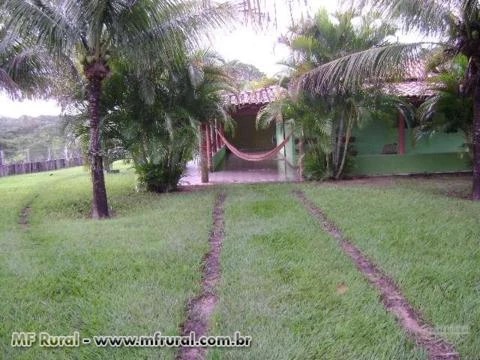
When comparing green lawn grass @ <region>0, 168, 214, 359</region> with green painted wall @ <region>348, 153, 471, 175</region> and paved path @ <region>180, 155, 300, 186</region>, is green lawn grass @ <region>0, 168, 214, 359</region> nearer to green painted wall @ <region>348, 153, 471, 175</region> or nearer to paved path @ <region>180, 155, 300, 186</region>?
paved path @ <region>180, 155, 300, 186</region>

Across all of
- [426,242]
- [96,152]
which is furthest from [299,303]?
[96,152]

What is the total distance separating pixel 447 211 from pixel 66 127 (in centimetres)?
598

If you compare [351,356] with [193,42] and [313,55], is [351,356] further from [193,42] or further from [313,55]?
[313,55]

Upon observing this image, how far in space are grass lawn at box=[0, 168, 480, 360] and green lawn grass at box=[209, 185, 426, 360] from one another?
0.01 meters

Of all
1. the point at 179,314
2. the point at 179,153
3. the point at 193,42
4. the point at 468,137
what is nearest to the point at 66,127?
the point at 179,153

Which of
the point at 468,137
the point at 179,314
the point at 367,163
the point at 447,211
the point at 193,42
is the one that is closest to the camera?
the point at 179,314

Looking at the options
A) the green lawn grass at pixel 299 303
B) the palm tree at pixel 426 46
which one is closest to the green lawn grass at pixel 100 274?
the green lawn grass at pixel 299 303

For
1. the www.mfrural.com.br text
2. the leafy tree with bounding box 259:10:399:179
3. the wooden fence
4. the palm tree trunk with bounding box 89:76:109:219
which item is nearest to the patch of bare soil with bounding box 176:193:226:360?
the www.mfrural.com.br text

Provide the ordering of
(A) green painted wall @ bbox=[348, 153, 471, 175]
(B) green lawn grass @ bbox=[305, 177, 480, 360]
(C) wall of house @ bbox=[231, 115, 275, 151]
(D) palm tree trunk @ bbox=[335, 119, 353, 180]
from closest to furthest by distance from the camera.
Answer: (B) green lawn grass @ bbox=[305, 177, 480, 360]
(D) palm tree trunk @ bbox=[335, 119, 353, 180]
(A) green painted wall @ bbox=[348, 153, 471, 175]
(C) wall of house @ bbox=[231, 115, 275, 151]

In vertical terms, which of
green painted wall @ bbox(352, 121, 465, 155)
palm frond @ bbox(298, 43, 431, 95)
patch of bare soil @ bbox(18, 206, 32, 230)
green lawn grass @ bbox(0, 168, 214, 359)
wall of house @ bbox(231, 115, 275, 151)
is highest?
palm frond @ bbox(298, 43, 431, 95)

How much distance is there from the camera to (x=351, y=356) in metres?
2.20

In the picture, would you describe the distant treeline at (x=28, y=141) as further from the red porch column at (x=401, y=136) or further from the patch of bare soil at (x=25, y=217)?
the red porch column at (x=401, y=136)

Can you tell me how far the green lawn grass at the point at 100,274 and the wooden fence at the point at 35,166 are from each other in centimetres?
1104

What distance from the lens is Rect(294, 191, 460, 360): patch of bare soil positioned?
7.44 feet
